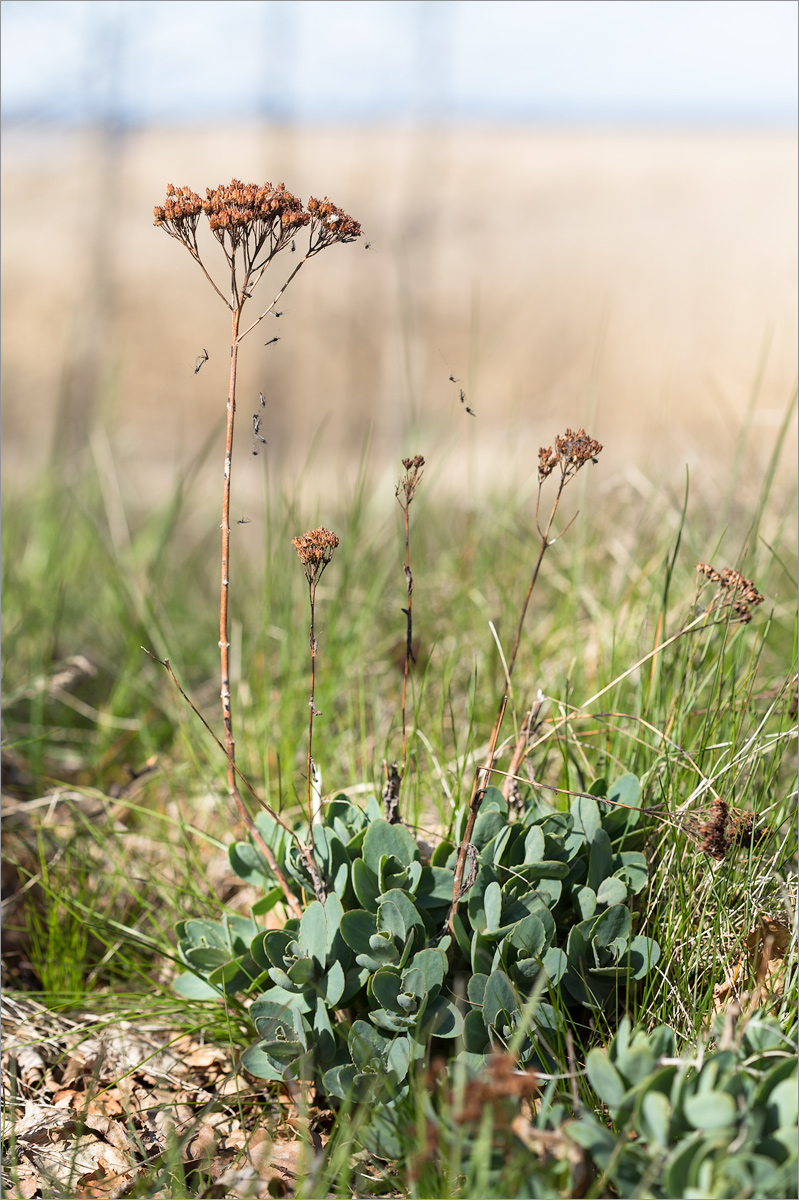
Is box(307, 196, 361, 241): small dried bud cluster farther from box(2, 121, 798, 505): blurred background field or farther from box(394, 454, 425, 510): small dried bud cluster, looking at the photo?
box(2, 121, 798, 505): blurred background field

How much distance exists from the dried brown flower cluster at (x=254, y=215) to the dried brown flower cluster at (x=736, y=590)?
2.42 feet

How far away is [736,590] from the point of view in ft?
4.34

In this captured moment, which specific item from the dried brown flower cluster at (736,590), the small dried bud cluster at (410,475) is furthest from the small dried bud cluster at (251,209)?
the dried brown flower cluster at (736,590)

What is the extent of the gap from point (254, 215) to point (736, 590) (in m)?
0.89

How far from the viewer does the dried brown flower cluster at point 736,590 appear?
1.30 metres

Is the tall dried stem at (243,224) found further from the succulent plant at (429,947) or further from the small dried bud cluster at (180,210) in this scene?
the succulent plant at (429,947)

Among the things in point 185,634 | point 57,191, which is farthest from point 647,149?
point 185,634

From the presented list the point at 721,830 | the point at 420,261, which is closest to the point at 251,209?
the point at 721,830

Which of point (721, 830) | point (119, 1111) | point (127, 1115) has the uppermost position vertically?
point (721, 830)

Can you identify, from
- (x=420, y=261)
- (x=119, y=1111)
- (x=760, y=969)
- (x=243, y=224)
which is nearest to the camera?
(x=243, y=224)

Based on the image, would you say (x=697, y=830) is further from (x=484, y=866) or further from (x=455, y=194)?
(x=455, y=194)

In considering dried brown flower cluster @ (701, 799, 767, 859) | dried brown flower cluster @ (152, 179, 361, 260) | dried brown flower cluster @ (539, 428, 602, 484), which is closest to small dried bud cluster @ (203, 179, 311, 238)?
dried brown flower cluster @ (152, 179, 361, 260)

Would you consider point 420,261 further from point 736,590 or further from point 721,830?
point 721,830

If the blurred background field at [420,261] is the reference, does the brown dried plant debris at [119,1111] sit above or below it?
below
